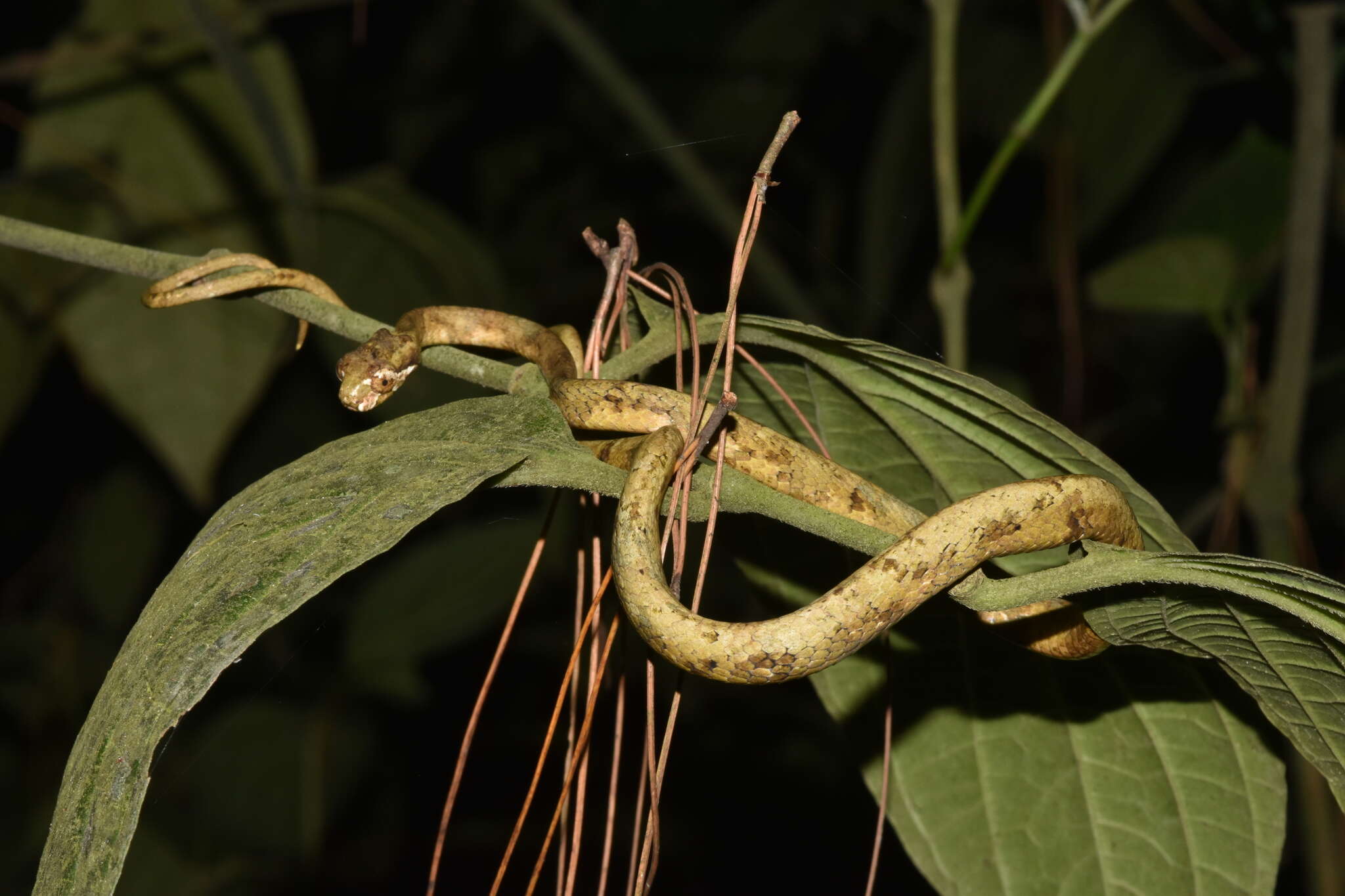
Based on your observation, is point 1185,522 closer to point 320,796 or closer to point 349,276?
point 349,276

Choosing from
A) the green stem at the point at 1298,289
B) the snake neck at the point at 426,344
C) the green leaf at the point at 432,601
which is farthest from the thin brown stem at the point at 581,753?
the green leaf at the point at 432,601

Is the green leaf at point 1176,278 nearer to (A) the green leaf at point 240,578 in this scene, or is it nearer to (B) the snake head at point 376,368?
(B) the snake head at point 376,368

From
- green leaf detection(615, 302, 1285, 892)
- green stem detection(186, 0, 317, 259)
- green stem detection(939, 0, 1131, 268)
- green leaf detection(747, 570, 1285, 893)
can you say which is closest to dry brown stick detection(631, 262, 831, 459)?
green leaf detection(615, 302, 1285, 892)

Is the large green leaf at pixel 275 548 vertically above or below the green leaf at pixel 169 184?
below

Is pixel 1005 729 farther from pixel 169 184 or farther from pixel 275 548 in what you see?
pixel 169 184

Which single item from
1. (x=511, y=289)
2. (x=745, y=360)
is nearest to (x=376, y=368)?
(x=745, y=360)
